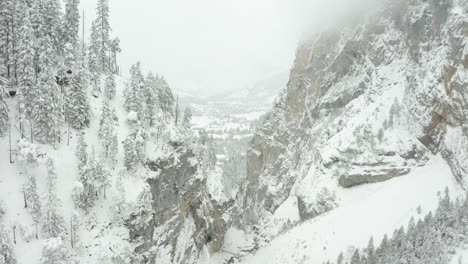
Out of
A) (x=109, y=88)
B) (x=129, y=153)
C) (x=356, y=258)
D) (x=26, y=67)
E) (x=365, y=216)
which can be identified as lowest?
(x=356, y=258)

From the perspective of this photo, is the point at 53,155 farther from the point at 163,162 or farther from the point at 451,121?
the point at 451,121

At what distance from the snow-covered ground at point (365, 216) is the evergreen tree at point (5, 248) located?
38658mm

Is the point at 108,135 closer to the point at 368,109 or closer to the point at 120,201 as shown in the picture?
the point at 120,201

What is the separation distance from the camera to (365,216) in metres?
58.1

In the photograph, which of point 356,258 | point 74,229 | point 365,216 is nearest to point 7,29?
point 74,229

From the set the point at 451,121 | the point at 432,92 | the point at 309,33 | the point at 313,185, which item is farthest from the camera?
the point at 309,33

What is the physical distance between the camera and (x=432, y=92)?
6166 cm

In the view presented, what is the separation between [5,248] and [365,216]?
47.2 meters

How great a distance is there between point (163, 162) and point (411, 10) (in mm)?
56899

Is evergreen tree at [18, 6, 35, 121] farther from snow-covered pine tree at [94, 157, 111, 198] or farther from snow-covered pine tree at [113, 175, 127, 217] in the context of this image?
snow-covered pine tree at [113, 175, 127, 217]

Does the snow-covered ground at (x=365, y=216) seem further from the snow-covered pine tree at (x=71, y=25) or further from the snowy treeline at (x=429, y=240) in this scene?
the snow-covered pine tree at (x=71, y=25)

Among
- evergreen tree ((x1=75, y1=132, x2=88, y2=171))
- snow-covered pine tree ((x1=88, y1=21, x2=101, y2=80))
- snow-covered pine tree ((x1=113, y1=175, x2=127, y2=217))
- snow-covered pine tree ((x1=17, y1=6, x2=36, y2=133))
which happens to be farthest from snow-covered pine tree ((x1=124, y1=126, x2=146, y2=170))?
snow-covered pine tree ((x1=88, y1=21, x2=101, y2=80))

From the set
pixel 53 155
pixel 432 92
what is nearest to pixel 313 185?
pixel 432 92

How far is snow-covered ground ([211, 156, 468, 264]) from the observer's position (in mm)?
53375
